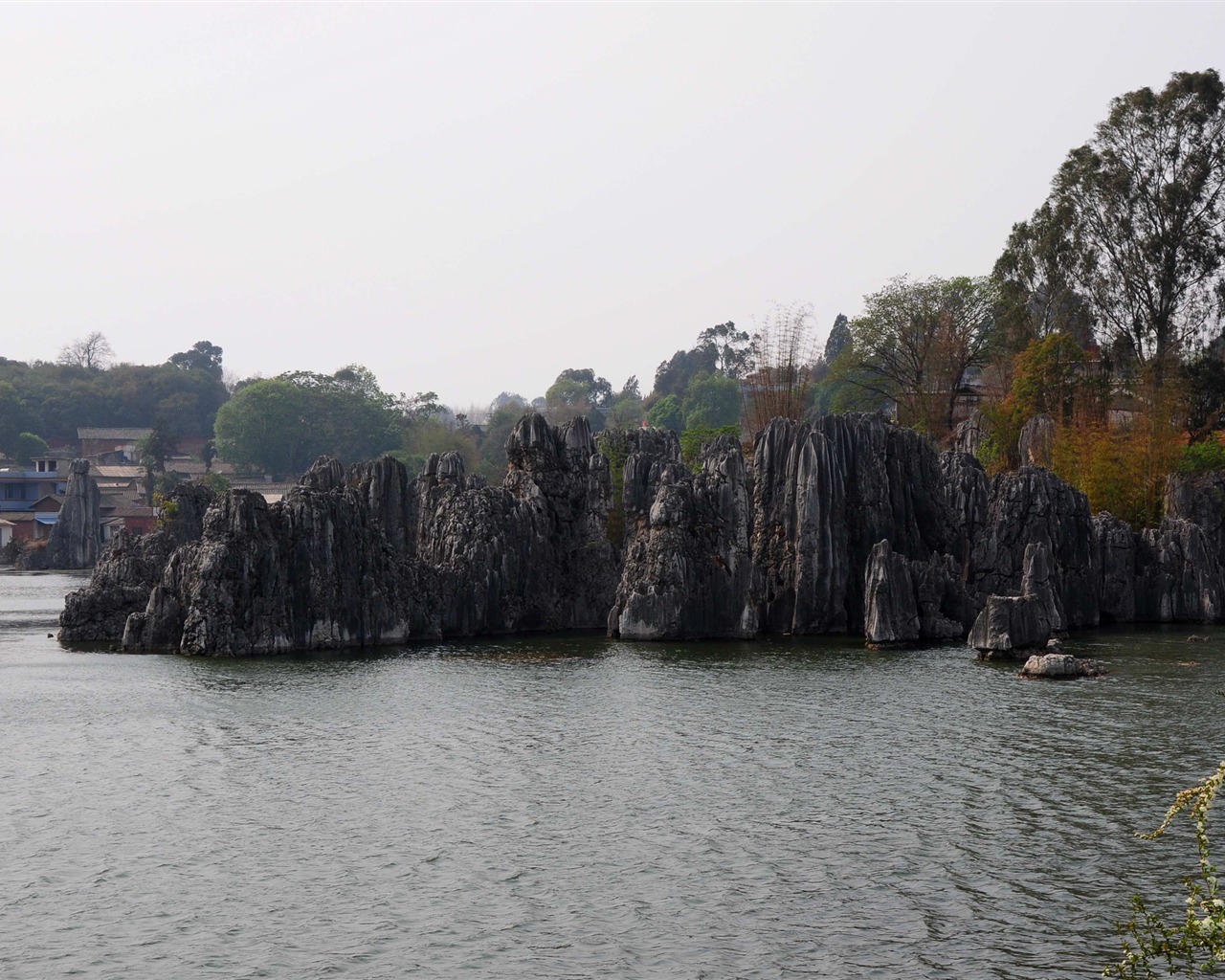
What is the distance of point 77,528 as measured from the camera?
15288 centimetres

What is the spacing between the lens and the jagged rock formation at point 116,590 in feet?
217

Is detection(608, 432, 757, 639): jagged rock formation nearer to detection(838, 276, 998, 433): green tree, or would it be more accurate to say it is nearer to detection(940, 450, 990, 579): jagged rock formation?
detection(940, 450, 990, 579): jagged rock formation

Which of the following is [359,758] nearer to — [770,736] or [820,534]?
[770,736]

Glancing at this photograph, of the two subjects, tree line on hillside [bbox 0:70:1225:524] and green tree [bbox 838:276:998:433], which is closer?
tree line on hillside [bbox 0:70:1225:524]

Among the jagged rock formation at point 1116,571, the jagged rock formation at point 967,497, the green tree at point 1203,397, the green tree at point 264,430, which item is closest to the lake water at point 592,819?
the jagged rock formation at point 1116,571

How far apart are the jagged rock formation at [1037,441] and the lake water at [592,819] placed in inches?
1383

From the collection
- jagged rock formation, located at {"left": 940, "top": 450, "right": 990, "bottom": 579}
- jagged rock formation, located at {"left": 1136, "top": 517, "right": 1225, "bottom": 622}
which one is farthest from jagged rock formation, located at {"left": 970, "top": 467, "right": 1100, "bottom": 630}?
jagged rock formation, located at {"left": 1136, "top": 517, "right": 1225, "bottom": 622}

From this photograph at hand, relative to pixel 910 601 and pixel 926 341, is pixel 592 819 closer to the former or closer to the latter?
pixel 910 601

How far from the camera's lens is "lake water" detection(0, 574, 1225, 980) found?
75.8 feet

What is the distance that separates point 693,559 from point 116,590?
28551 millimetres

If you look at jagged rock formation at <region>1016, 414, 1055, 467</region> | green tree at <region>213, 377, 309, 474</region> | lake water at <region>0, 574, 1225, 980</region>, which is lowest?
lake water at <region>0, 574, 1225, 980</region>

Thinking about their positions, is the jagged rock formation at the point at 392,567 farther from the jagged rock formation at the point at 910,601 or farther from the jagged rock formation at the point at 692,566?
the jagged rock formation at the point at 910,601

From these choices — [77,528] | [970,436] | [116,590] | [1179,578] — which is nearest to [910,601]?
[1179,578]

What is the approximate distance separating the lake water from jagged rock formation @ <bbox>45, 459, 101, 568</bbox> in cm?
10725
